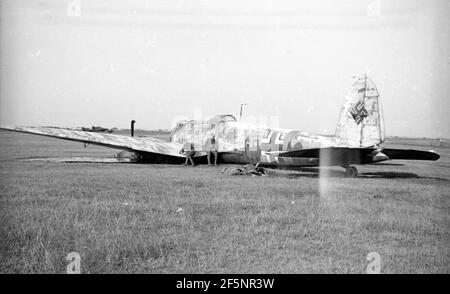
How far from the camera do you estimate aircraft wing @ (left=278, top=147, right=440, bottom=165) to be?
11486mm

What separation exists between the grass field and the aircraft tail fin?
327 cm

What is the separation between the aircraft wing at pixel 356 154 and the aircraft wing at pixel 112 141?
315 inches

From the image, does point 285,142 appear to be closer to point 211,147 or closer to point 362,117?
point 362,117

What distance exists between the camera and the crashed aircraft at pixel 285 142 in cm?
1223

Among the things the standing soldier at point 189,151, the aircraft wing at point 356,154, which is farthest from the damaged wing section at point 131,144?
the aircraft wing at point 356,154

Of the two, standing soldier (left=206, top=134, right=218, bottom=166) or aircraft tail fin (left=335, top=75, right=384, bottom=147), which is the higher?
aircraft tail fin (left=335, top=75, right=384, bottom=147)

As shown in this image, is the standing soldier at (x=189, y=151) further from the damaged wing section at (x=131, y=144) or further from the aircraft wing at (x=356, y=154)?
the aircraft wing at (x=356, y=154)

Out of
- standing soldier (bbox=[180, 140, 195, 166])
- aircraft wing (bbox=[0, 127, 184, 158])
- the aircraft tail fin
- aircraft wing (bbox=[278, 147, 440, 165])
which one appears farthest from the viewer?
standing soldier (bbox=[180, 140, 195, 166])

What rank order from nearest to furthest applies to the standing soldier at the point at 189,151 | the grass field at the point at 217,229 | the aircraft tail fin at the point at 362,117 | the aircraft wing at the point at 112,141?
the grass field at the point at 217,229 < the aircraft tail fin at the point at 362,117 < the aircraft wing at the point at 112,141 < the standing soldier at the point at 189,151

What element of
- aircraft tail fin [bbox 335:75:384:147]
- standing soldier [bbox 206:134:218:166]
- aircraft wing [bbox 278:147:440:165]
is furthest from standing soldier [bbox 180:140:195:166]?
aircraft tail fin [bbox 335:75:384:147]

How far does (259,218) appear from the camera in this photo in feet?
20.8

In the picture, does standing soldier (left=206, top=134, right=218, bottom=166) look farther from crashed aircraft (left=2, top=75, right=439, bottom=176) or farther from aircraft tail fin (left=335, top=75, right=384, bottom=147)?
aircraft tail fin (left=335, top=75, right=384, bottom=147)
